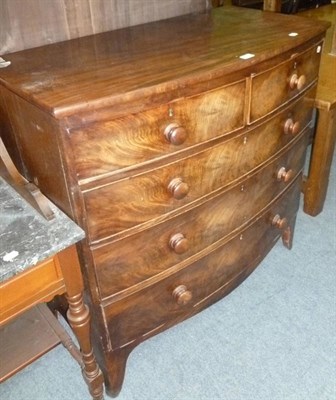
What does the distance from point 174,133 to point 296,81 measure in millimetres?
484

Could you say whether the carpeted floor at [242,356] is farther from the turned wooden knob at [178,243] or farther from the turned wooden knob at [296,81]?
the turned wooden knob at [296,81]

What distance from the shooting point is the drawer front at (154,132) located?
87cm

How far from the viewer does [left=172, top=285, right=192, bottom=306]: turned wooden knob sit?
4.06 ft

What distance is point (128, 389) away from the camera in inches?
53.6

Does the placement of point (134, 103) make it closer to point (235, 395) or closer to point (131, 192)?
point (131, 192)

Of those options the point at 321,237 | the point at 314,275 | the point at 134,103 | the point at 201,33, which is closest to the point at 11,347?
the point at 134,103

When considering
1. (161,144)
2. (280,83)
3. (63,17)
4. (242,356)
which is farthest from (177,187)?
(242,356)

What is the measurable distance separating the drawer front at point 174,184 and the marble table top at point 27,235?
0.07m

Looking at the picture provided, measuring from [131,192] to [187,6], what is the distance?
32.4 inches

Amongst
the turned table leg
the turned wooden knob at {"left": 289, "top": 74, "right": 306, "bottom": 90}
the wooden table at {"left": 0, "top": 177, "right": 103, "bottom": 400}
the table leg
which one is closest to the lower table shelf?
the wooden table at {"left": 0, "top": 177, "right": 103, "bottom": 400}

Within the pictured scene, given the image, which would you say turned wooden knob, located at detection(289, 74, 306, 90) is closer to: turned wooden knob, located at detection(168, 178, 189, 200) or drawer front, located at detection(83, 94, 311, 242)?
drawer front, located at detection(83, 94, 311, 242)

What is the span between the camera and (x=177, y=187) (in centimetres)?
103

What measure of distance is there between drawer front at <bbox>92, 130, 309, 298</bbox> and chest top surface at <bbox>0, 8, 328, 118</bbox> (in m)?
0.36

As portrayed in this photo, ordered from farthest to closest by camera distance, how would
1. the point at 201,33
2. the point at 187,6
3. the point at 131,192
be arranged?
the point at 187,6 → the point at 201,33 → the point at 131,192
